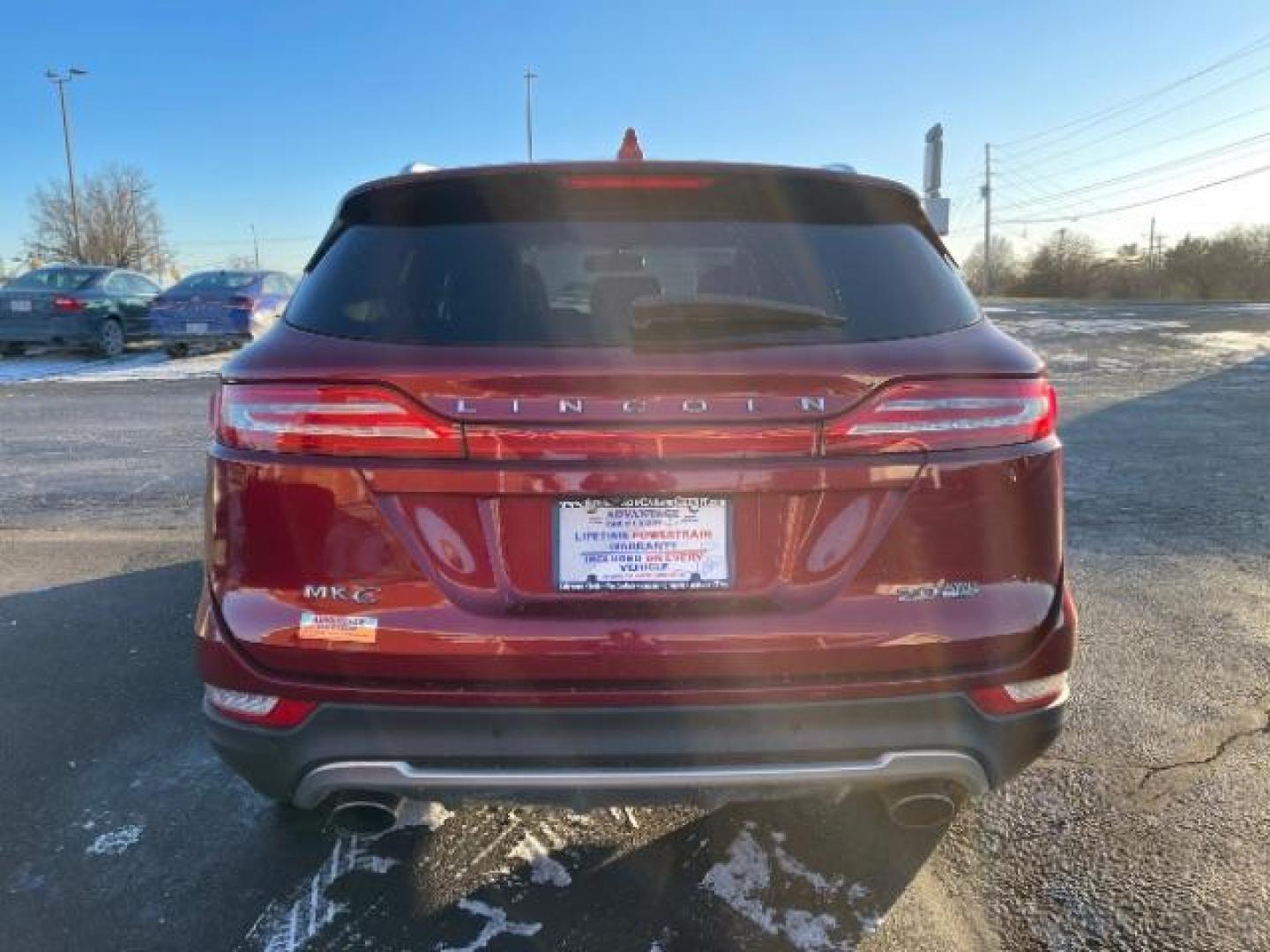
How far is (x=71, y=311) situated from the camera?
54.5 feet

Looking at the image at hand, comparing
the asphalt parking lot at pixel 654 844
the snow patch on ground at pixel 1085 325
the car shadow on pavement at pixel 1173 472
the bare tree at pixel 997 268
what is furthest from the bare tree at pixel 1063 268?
the asphalt parking lot at pixel 654 844

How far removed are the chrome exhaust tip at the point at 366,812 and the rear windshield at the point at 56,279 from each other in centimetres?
1765

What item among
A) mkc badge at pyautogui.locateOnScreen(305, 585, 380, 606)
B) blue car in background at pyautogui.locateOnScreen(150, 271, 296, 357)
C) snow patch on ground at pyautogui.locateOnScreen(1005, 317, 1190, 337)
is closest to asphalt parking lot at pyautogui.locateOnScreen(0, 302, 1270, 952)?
mkc badge at pyautogui.locateOnScreen(305, 585, 380, 606)

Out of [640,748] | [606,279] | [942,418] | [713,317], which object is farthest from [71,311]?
[942,418]

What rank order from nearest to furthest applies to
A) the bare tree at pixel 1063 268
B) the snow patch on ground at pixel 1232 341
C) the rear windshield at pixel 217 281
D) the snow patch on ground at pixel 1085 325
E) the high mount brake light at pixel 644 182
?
the high mount brake light at pixel 644 182 < the rear windshield at pixel 217 281 < the snow patch on ground at pixel 1232 341 < the snow patch on ground at pixel 1085 325 < the bare tree at pixel 1063 268

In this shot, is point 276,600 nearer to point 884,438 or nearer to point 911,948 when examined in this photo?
point 884,438

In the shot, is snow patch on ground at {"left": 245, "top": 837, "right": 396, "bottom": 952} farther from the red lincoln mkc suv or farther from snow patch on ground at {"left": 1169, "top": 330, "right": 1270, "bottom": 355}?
snow patch on ground at {"left": 1169, "top": 330, "right": 1270, "bottom": 355}

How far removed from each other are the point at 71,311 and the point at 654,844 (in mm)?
17493

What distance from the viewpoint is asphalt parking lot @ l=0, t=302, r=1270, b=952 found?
2.35 metres

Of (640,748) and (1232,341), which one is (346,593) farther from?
(1232,341)

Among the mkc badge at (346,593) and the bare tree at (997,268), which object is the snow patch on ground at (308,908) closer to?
the mkc badge at (346,593)

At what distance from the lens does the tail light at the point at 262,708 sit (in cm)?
208

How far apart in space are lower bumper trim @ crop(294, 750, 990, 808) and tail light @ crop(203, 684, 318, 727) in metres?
0.14

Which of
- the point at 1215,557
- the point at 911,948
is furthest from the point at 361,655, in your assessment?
the point at 1215,557
